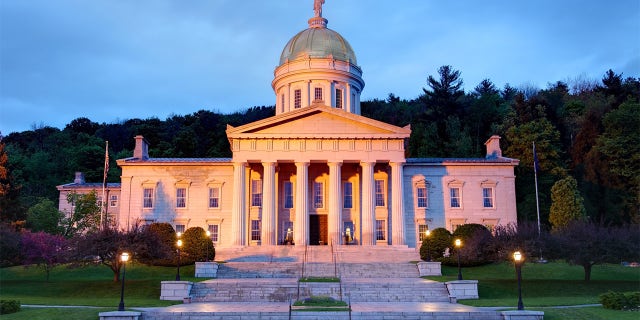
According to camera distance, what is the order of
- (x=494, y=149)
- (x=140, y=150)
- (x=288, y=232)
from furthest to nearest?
(x=494, y=149) → (x=140, y=150) → (x=288, y=232)

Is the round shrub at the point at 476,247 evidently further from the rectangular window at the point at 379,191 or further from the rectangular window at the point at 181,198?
the rectangular window at the point at 181,198

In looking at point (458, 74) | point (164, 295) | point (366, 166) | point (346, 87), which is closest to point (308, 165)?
point (366, 166)

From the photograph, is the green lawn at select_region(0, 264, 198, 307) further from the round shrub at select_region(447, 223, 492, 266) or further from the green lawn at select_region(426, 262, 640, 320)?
the round shrub at select_region(447, 223, 492, 266)

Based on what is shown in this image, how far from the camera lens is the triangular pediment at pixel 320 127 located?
4338 cm

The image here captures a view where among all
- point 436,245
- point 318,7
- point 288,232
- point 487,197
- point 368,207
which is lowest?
point 436,245

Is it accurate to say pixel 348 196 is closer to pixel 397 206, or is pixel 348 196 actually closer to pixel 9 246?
pixel 397 206

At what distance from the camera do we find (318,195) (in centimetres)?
4709

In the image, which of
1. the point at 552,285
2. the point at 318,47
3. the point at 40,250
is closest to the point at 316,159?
the point at 318,47

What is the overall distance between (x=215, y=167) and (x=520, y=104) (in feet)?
116

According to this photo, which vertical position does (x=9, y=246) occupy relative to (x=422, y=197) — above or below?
below

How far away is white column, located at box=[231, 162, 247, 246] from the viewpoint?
4269 cm

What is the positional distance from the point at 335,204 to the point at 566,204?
19.4 m

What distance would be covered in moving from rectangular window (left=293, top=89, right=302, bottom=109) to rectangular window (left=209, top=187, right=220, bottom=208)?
36.3 feet

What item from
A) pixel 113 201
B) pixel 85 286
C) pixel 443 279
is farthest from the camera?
pixel 113 201
